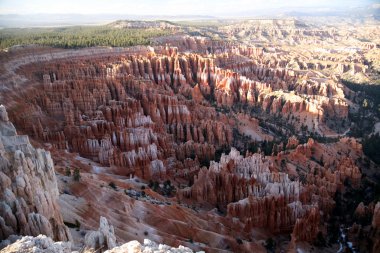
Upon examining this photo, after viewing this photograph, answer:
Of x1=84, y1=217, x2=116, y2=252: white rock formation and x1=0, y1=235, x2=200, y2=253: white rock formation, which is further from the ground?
x1=0, y1=235, x2=200, y2=253: white rock formation

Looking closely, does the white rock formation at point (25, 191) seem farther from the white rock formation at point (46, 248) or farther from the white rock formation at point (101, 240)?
the white rock formation at point (46, 248)

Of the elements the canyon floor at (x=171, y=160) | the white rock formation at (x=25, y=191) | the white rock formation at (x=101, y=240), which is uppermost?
the white rock formation at (x=25, y=191)

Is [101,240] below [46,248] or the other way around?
below

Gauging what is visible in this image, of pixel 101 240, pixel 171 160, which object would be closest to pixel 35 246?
pixel 101 240

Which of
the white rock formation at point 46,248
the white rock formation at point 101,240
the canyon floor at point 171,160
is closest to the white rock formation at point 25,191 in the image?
the canyon floor at point 171,160

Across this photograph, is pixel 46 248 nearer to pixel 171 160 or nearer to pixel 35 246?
pixel 35 246

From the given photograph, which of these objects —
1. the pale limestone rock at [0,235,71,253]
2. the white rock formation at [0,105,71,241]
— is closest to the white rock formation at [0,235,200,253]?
the pale limestone rock at [0,235,71,253]

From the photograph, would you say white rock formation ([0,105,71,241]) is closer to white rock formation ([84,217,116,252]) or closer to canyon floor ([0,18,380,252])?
canyon floor ([0,18,380,252])

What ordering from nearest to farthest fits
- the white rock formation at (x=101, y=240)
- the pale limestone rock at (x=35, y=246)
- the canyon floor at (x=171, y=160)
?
the pale limestone rock at (x=35, y=246), the white rock formation at (x=101, y=240), the canyon floor at (x=171, y=160)

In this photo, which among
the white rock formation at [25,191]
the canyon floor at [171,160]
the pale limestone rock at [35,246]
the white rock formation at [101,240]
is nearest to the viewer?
the pale limestone rock at [35,246]
